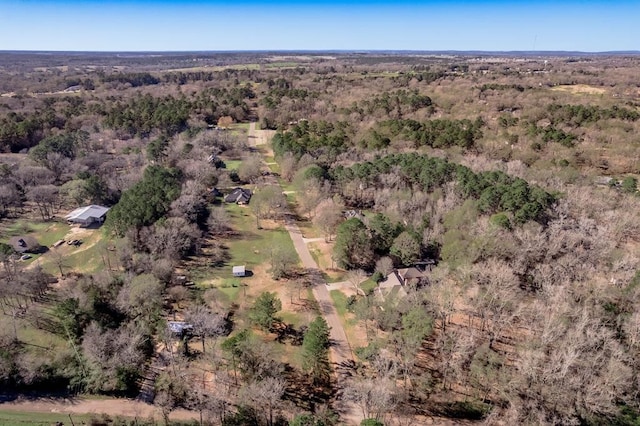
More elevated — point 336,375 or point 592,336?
point 592,336

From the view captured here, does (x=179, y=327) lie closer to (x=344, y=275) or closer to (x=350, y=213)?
(x=344, y=275)

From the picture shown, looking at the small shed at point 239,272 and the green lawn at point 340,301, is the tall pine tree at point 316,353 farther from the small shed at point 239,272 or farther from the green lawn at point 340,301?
the small shed at point 239,272

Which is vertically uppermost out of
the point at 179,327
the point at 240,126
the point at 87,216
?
the point at 240,126

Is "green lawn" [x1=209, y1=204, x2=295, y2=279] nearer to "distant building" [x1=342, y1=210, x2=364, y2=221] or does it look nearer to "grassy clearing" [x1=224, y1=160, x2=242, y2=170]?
"distant building" [x1=342, y1=210, x2=364, y2=221]

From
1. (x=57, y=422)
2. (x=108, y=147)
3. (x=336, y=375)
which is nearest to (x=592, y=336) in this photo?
(x=336, y=375)

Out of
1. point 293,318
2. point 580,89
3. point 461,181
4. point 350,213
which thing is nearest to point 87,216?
point 350,213

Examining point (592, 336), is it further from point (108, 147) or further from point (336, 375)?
point (108, 147)

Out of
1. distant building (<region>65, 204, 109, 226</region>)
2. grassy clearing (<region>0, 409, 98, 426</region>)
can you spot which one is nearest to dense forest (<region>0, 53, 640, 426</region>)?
grassy clearing (<region>0, 409, 98, 426</region>)
